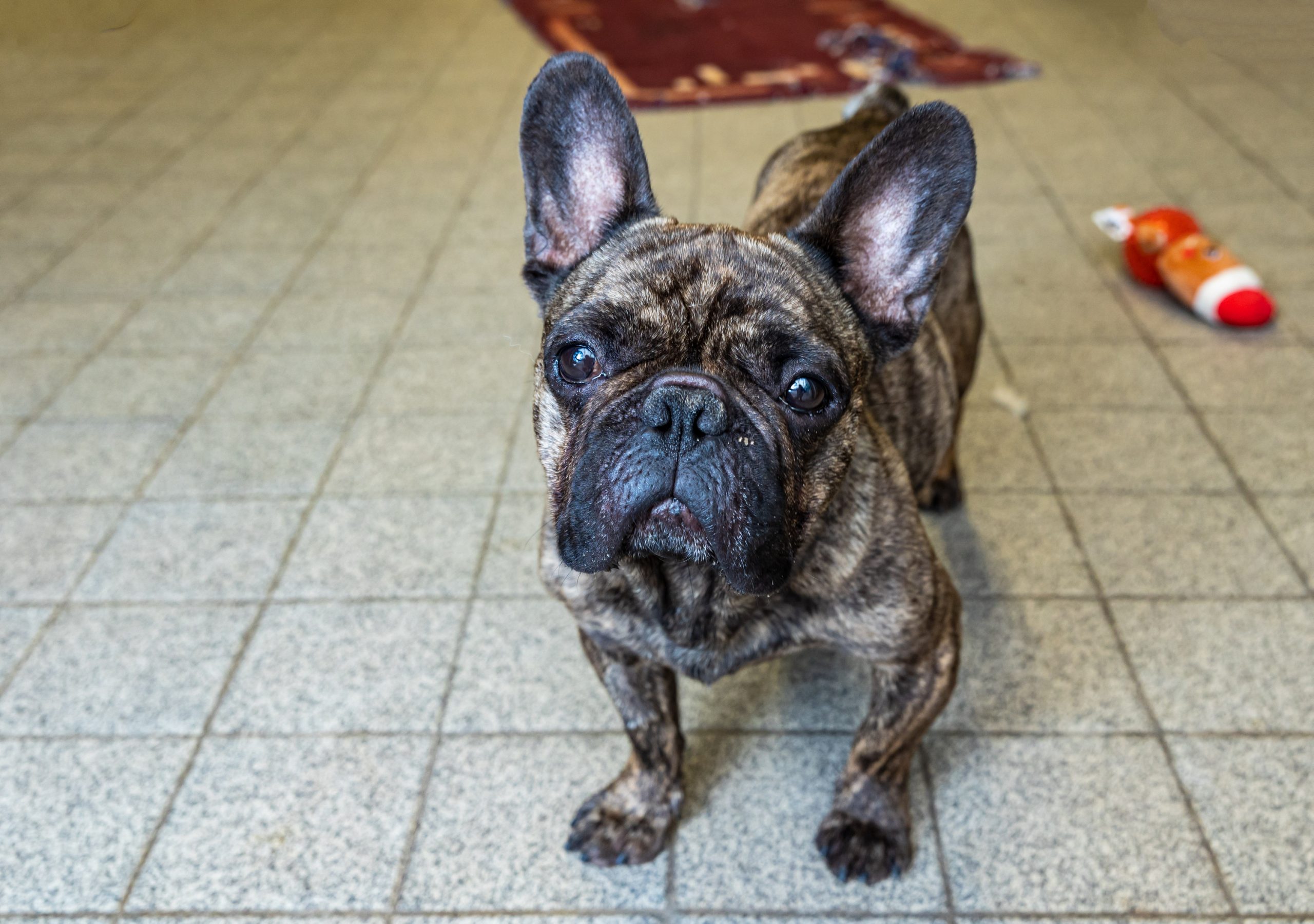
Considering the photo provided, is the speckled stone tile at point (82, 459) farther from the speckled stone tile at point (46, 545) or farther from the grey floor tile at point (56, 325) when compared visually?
the grey floor tile at point (56, 325)

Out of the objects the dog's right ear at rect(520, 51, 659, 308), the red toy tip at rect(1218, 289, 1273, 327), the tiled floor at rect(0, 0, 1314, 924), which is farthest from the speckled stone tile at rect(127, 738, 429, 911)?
the red toy tip at rect(1218, 289, 1273, 327)

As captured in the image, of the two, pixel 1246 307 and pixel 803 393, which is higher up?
pixel 803 393

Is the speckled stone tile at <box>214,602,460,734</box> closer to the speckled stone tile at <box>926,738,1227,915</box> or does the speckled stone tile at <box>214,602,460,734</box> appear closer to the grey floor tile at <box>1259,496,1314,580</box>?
the speckled stone tile at <box>926,738,1227,915</box>

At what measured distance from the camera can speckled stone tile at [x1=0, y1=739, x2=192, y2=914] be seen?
2002 mm

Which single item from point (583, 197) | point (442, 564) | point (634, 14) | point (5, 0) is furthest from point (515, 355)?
point (5, 0)

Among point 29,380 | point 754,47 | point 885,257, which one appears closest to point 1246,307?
point 885,257

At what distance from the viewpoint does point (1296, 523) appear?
275 cm

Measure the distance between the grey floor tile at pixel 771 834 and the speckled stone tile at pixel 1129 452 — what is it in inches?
49.1

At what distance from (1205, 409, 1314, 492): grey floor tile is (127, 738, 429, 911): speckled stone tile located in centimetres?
242

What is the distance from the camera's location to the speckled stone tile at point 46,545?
2.74 meters

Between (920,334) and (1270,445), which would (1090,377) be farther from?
(920,334)

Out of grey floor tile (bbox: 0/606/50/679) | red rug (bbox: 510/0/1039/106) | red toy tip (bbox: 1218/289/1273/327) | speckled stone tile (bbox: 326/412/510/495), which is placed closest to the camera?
grey floor tile (bbox: 0/606/50/679)

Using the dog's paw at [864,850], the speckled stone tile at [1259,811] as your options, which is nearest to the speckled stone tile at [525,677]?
the dog's paw at [864,850]

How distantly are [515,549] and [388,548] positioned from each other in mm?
357
